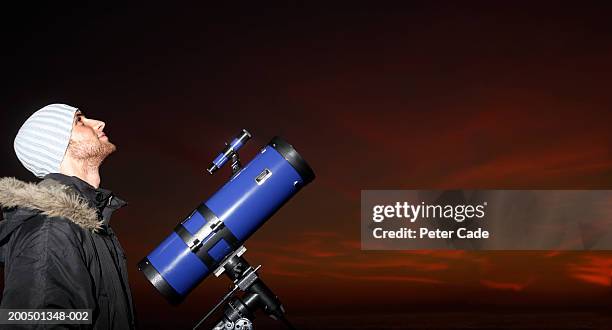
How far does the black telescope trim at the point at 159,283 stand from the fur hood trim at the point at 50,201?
87cm

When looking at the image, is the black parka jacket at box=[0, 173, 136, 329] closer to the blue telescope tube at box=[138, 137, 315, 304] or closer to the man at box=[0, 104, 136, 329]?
the man at box=[0, 104, 136, 329]

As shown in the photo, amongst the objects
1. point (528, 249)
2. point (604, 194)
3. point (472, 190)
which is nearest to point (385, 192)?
point (472, 190)

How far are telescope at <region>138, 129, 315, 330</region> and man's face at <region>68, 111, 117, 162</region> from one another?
0.59 metres

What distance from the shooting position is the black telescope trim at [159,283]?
2.71 meters

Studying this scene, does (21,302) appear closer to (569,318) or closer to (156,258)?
(156,258)

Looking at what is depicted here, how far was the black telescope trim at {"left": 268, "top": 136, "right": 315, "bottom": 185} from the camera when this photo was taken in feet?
9.01

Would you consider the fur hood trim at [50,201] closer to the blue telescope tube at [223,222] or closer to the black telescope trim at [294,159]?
the blue telescope tube at [223,222]

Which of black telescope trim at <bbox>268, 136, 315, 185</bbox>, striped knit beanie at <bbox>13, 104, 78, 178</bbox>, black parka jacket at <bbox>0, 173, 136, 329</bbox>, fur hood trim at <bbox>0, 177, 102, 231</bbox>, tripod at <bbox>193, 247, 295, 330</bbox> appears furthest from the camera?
black telescope trim at <bbox>268, 136, 315, 185</bbox>

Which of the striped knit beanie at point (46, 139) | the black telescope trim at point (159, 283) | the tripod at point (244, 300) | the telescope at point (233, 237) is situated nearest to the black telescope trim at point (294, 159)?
the telescope at point (233, 237)

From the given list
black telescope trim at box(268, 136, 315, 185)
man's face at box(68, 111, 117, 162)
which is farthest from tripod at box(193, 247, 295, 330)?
man's face at box(68, 111, 117, 162)

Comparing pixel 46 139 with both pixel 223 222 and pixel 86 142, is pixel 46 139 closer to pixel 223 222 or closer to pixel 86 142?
pixel 86 142

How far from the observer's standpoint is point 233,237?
269 cm

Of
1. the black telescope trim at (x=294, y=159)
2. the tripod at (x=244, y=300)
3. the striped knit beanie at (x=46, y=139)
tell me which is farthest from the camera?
the black telescope trim at (x=294, y=159)

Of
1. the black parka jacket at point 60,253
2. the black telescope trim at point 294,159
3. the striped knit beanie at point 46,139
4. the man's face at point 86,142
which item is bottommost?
the black parka jacket at point 60,253
